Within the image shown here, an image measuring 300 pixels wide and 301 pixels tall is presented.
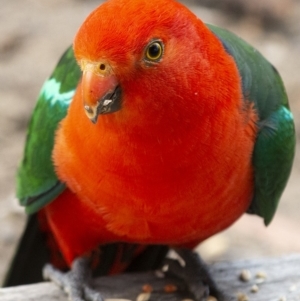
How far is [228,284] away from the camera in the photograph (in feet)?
6.16

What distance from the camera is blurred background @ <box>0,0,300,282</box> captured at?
3004mm

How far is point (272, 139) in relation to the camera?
166 cm

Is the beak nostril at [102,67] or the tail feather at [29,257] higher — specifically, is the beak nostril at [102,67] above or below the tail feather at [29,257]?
above

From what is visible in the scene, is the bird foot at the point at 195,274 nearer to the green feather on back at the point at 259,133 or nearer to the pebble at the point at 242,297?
the pebble at the point at 242,297

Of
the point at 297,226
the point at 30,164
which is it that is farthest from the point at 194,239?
the point at 297,226

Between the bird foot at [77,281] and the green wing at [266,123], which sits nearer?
the green wing at [266,123]

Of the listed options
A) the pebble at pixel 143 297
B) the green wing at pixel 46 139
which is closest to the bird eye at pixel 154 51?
the green wing at pixel 46 139

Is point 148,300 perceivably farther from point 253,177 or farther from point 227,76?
point 227,76

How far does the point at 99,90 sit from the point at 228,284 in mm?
939

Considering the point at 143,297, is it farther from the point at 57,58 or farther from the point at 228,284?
the point at 57,58

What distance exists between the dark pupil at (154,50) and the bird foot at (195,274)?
875mm

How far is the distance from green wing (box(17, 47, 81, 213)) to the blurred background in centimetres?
116

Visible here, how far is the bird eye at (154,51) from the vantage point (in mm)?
1182

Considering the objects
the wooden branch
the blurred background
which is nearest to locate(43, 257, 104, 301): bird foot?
the wooden branch
